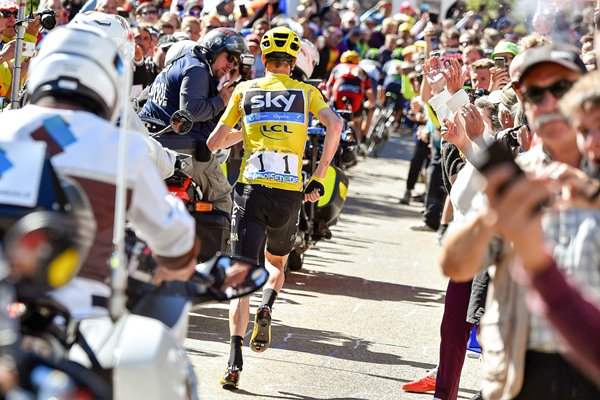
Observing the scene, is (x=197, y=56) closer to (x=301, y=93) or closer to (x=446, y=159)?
(x=301, y=93)

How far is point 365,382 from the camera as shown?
804 cm

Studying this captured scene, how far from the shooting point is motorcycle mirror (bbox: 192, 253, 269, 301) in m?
4.73

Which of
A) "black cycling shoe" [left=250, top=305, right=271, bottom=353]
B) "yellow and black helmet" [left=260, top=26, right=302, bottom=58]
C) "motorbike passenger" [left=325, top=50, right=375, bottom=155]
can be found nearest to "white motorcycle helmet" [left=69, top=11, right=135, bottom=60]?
"yellow and black helmet" [left=260, top=26, right=302, bottom=58]

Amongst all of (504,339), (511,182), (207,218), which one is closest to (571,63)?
(504,339)

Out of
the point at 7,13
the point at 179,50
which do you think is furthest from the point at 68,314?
the point at 7,13

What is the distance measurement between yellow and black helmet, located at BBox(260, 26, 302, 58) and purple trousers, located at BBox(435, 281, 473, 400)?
7.47 ft

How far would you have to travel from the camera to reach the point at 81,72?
4449 mm

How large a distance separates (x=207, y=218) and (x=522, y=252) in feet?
23.6

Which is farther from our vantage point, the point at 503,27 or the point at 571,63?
the point at 503,27

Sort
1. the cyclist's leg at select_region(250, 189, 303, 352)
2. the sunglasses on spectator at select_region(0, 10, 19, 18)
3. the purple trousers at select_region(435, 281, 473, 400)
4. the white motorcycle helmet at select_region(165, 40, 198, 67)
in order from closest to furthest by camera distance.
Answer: the purple trousers at select_region(435, 281, 473, 400)
the cyclist's leg at select_region(250, 189, 303, 352)
the white motorcycle helmet at select_region(165, 40, 198, 67)
the sunglasses on spectator at select_region(0, 10, 19, 18)

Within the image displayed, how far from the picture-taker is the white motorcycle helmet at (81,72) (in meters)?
4.45

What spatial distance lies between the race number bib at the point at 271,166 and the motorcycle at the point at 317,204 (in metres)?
3.21

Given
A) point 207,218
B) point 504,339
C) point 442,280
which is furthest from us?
point 442,280

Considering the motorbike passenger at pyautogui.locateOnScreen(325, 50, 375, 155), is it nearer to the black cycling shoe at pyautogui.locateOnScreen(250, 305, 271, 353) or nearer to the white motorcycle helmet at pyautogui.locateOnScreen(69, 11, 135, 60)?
the white motorcycle helmet at pyautogui.locateOnScreen(69, 11, 135, 60)
